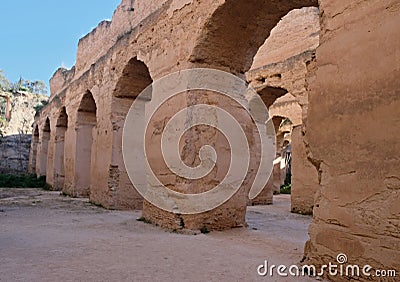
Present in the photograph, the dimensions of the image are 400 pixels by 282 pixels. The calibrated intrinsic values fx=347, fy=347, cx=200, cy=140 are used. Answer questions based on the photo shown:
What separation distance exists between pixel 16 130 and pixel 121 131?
16.9 meters

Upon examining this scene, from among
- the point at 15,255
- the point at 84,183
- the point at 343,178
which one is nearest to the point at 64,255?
the point at 15,255

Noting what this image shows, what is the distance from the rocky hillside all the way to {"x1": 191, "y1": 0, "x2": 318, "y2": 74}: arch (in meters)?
19.0

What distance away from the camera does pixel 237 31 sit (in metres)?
5.17

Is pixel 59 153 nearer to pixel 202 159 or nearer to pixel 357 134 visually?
pixel 202 159

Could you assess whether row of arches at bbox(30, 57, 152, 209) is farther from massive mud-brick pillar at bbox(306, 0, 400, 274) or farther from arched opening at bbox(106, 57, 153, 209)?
massive mud-brick pillar at bbox(306, 0, 400, 274)

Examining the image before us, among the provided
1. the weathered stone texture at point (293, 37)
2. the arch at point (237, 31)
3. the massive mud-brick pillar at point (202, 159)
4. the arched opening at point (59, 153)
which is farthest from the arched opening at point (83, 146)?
the weathered stone texture at point (293, 37)

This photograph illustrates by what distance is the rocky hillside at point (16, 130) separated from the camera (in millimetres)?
20562

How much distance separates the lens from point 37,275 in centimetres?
288

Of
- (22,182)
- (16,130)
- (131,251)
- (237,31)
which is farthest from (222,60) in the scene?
(16,130)

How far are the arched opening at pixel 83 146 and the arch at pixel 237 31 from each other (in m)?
6.14

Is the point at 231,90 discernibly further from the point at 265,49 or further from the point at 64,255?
the point at 265,49

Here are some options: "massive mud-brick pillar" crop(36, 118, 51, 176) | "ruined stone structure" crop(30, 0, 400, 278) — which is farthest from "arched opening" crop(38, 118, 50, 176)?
"ruined stone structure" crop(30, 0, 400, 278)

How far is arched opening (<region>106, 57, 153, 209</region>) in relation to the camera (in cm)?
772

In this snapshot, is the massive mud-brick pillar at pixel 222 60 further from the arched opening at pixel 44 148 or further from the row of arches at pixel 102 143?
the arched opening at pixel 44 148
